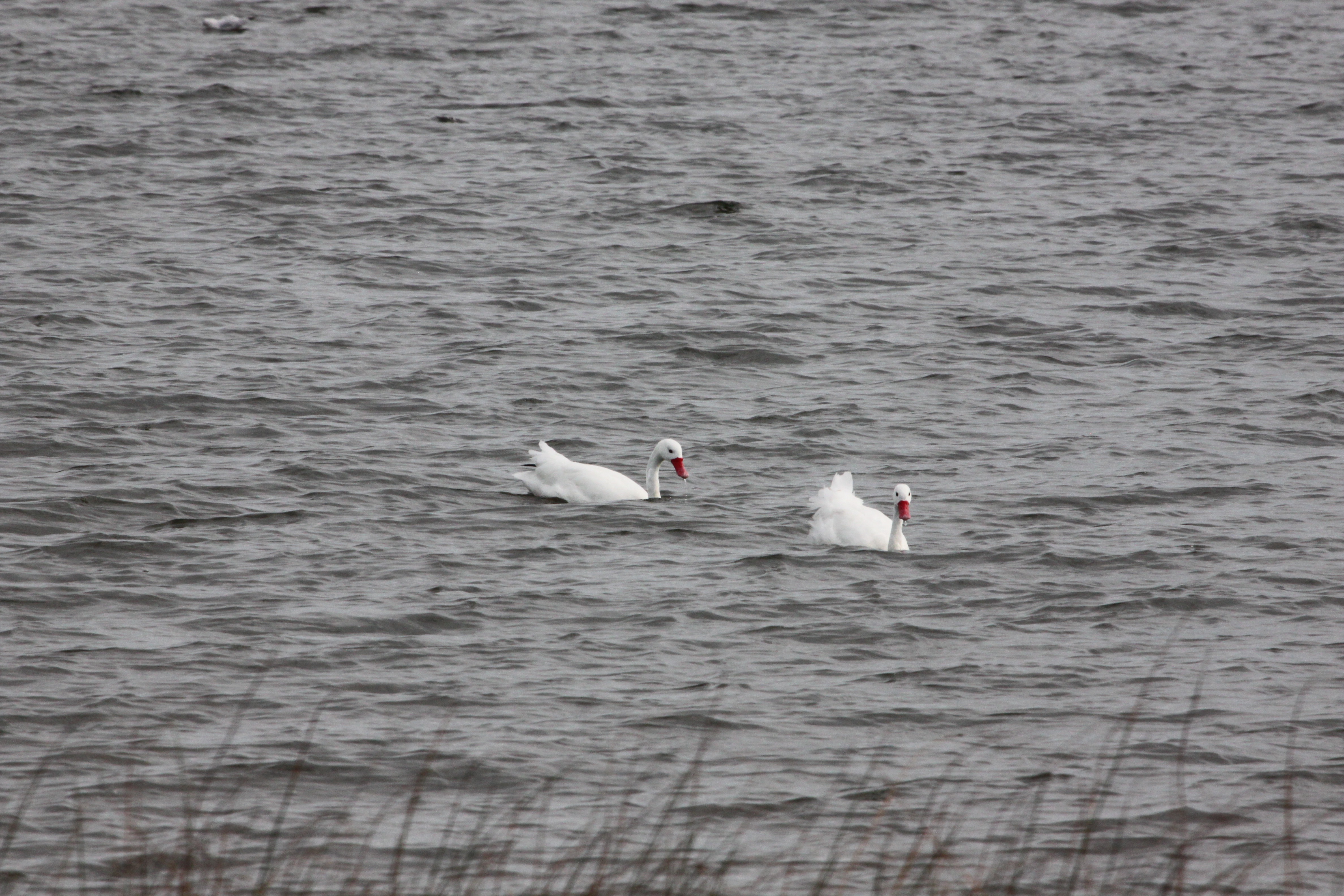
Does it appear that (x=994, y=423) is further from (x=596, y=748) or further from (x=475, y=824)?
(x=475, y=824)

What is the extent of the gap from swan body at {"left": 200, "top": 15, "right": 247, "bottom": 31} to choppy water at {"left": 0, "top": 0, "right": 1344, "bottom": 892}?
95cm

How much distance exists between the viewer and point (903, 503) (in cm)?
1184

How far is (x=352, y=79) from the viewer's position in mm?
29922

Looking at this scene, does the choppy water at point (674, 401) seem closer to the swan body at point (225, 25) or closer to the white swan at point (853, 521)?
the white swan at point (853, 521)

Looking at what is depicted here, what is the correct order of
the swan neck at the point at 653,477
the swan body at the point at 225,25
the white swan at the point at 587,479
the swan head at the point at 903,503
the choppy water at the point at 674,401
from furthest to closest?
the swan body at the point at 225,25
the swan neck at the point at 653,477
the white swan at the point at 587,479
the swan head at the point at 903,503
the choppy water at the point at 674,401

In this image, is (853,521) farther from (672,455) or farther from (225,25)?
(225,25)

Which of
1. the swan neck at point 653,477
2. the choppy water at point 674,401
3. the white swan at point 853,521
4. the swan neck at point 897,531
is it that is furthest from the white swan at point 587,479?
the swan neck at point 897,531

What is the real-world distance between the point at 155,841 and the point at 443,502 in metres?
5.74

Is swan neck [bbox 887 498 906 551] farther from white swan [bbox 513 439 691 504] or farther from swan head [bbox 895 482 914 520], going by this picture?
white swan [bbox 513 439 691 504]

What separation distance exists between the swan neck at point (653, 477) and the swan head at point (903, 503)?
233cm

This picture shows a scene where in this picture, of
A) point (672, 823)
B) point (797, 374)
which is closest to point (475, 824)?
point (672, 823)

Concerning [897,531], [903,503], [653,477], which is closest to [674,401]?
[653,477]

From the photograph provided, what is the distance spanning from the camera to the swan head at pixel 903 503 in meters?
11.8

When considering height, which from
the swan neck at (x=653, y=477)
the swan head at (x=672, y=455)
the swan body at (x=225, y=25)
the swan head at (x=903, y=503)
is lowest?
the swan neck at (x=653, y=477)
